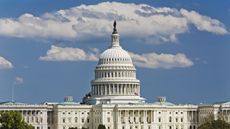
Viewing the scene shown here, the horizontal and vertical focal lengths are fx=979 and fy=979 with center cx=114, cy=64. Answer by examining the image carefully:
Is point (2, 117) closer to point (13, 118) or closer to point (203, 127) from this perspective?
point (13, 118)

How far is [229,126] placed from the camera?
184625 millimetres

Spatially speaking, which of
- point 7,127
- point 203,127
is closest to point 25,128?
point 7,127

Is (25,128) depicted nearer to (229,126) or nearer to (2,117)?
(2,117)

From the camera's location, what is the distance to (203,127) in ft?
601

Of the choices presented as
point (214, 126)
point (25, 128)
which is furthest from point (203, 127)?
point (25, 128)

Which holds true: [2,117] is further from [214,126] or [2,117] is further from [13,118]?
[214,126]

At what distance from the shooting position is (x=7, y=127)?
176 m

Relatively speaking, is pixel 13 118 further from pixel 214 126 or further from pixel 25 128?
pixel 214 126

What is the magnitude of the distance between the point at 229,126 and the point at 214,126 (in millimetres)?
5908

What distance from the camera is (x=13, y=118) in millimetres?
177125

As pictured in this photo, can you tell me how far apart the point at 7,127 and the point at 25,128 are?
11.7ft

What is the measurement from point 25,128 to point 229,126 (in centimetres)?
3885

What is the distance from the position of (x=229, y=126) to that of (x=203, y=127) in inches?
205

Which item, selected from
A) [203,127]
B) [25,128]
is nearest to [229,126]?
[203,127]
